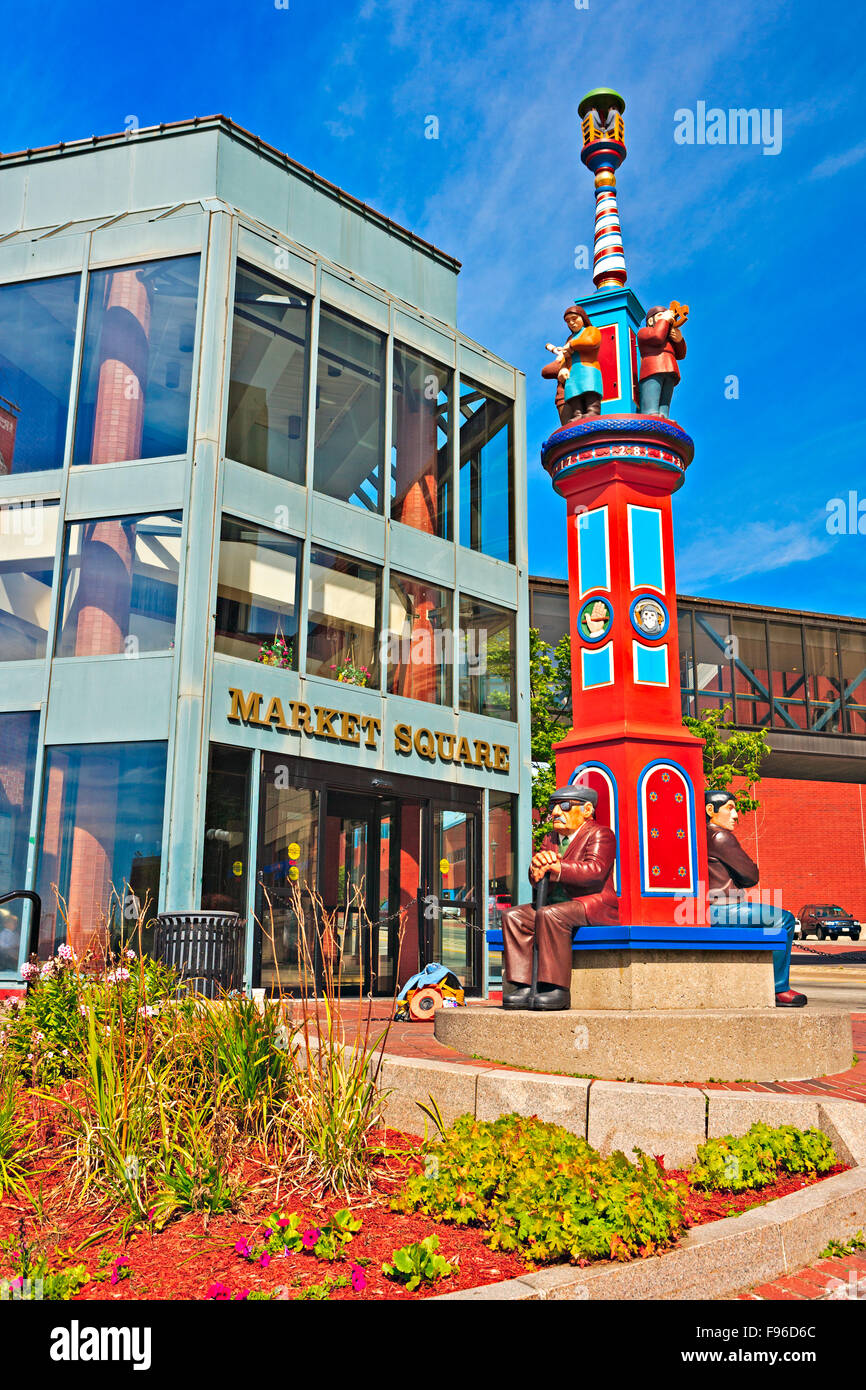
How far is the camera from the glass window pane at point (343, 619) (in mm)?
15508

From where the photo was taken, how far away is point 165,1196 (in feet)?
14.7

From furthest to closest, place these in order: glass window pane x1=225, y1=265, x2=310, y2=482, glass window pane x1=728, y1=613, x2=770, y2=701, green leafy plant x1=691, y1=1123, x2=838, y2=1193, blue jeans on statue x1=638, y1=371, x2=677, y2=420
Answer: glass window pane x1=728, y1=613, x2=770, y2=701 < glass window pane x1=225, y1=265, x2=310, y2=482 < blue jeans on statue x1=638, y1=371, x2=677, y2=420 < green leafy plant x1=691, y1=1123, x2=838, y2=1193

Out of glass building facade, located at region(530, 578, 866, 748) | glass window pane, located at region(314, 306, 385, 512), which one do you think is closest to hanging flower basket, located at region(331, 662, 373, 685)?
glass window pane, located at region(314, 306, 385, 512)

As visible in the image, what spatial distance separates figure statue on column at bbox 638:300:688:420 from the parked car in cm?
4194

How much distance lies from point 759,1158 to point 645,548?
551 cm

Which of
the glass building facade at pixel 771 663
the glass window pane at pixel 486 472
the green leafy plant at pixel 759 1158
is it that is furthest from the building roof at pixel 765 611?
the green leafy plant at pixel 759 1158

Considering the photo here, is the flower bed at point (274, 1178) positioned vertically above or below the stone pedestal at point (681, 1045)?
below

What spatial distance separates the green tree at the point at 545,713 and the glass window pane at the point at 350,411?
23.7 feet

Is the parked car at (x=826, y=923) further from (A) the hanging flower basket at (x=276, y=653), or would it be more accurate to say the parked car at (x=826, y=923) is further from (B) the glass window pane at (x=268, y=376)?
(B) the glass window pane at (x=268, y=376)

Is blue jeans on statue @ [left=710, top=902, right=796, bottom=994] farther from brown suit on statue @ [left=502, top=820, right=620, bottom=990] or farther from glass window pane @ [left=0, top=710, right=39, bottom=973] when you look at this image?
glass window pane @ [left=0, top=710, right=39, bottom=973]

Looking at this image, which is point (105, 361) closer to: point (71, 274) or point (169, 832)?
point (71, 274)

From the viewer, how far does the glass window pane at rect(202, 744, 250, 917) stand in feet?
43.7

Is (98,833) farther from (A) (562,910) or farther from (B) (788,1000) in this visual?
(B) (788,1000)

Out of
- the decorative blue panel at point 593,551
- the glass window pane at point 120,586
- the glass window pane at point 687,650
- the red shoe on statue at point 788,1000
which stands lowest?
the red shoe on statue at point 788,1000
